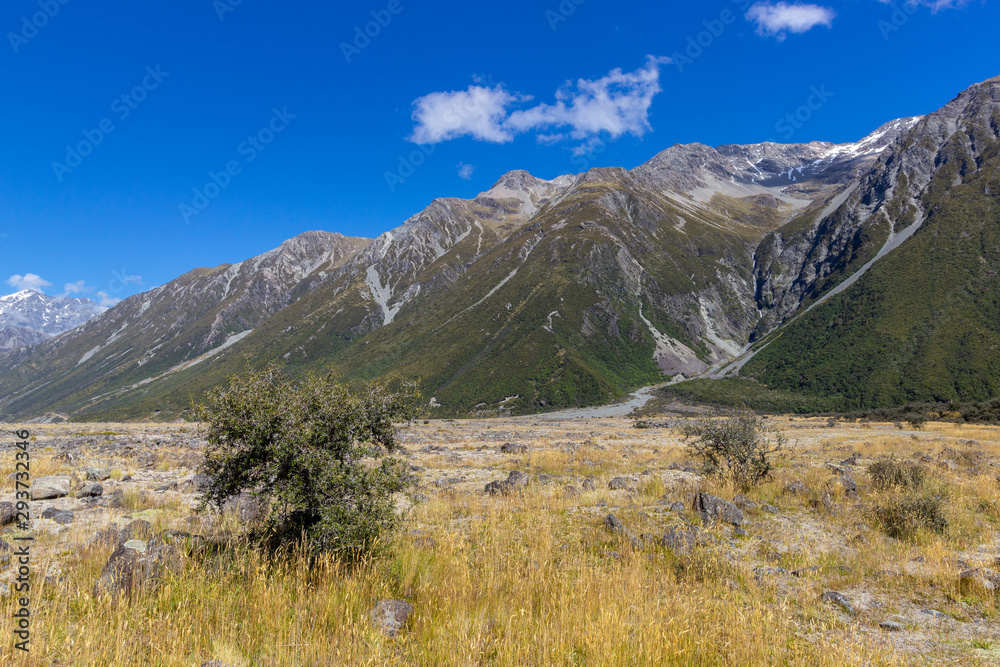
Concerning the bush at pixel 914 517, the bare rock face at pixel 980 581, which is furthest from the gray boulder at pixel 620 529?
the bush at pixel 914 517

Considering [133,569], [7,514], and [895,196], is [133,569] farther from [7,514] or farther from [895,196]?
[895,196]

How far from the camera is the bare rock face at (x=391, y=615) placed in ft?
15.4

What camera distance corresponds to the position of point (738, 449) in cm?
1475

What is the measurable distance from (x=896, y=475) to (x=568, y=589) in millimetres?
13509

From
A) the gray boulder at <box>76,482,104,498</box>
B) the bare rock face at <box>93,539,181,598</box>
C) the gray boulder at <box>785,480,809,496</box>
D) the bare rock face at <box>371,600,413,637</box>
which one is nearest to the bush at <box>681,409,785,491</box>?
the gray boulder at <box>785,480,809,496</box>

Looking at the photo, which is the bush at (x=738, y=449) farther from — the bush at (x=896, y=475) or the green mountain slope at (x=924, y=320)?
the green mountain slope at (x=924, y=320)

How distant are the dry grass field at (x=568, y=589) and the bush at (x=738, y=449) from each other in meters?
1.92

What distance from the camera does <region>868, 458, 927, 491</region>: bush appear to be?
12.2m

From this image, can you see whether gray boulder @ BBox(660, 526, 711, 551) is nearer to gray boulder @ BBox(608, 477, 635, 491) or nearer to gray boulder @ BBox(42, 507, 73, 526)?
gray boulder @ BBox(608, 477, 635, 491)

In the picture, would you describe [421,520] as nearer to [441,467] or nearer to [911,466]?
[441,467]

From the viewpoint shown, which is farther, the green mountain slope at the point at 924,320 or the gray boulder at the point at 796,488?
the green mountain slope at the point at 924,320

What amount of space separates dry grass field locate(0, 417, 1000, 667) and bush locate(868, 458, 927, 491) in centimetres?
44

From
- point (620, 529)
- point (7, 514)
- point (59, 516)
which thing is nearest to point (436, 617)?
point (620, 529)

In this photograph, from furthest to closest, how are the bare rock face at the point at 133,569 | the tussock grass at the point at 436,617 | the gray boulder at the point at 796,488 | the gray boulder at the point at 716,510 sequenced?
1. the gray boulder at the point at 796,488
2. the gray boulder at the point at 716,510
3. the bare rock face at the point at 133,569
4. the tussock grass at the point at 436,617
